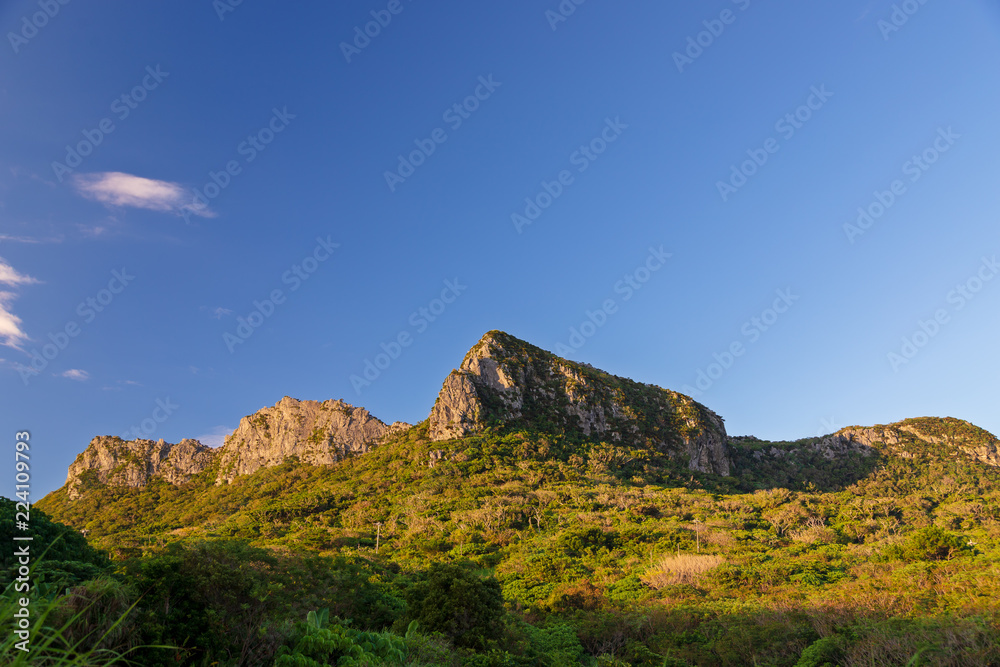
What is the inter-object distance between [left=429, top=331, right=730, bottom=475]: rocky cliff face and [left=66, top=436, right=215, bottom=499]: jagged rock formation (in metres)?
61.0

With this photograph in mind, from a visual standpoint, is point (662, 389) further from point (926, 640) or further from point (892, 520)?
point (926, 640)

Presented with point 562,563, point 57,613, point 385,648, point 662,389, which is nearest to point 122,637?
point 57,613

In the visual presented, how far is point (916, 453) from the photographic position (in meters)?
110

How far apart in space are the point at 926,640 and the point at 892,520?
44.0 metres

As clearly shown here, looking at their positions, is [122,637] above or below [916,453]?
below

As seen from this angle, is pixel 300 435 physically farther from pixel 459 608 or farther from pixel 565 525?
pixel 459 608

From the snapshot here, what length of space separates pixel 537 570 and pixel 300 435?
78.3 m

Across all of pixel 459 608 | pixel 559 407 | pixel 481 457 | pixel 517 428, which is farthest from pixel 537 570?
pixel 559 407

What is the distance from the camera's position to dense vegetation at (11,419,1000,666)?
440 inches

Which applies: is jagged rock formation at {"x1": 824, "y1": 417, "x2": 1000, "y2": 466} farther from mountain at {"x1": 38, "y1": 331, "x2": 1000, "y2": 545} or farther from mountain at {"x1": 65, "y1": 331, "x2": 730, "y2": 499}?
mountain at {"x1": 65, "y1": 331, "x2": 730, "y2": 499}

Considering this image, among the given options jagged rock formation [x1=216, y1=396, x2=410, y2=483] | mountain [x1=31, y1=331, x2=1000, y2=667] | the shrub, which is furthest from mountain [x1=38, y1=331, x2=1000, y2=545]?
the shrub

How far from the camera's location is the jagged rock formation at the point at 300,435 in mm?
99500

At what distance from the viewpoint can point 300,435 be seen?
105 m

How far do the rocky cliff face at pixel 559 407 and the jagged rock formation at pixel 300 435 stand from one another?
16588 mm
